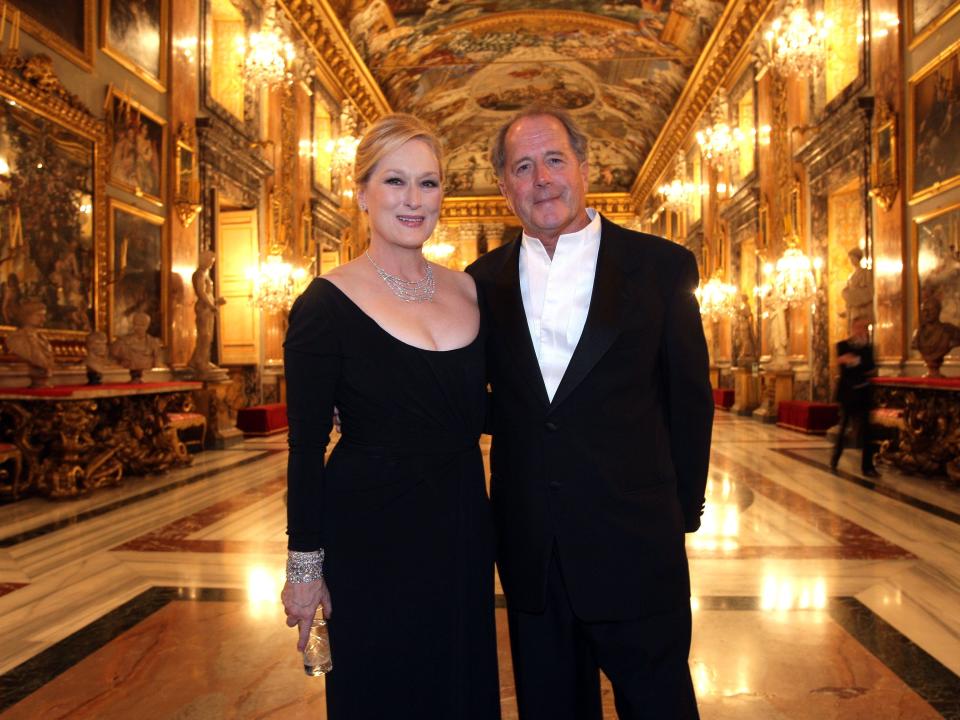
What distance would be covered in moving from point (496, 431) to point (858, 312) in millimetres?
9025

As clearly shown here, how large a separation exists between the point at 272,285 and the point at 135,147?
3667mm

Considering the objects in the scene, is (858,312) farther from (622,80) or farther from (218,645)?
(622,80)

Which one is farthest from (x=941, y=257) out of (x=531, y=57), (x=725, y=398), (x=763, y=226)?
(x=531, y=57)

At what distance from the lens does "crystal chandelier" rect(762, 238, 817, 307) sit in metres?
11.8

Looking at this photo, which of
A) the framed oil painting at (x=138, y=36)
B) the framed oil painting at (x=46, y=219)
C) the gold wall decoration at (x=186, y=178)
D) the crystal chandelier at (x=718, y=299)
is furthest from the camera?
the crystal chandelier at (x=718, y=299)

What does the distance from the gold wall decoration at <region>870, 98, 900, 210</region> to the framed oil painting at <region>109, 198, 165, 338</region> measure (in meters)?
9.85

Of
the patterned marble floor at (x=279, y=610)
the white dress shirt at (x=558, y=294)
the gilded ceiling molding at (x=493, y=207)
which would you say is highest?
the gilded ceiling molding at (x=493, y=207)

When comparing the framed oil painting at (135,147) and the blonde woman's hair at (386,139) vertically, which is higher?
the framed oil painting at (135,147)

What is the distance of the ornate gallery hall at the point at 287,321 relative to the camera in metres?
3.13

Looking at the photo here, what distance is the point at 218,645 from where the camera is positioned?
317cm

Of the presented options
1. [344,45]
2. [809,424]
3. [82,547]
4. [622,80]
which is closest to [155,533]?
[82,547]

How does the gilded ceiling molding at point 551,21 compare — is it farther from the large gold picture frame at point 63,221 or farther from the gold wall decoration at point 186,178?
the large gold picture frame at point 63,221

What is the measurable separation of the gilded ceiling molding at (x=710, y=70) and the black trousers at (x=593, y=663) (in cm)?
1517

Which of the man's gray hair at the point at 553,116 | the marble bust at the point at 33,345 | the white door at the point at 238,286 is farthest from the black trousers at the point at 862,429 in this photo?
the white door at the point at 238,286
